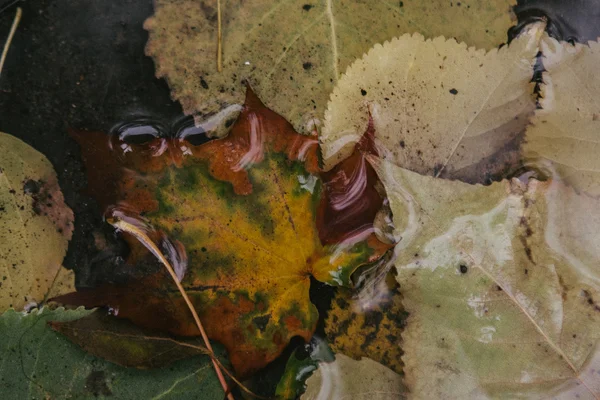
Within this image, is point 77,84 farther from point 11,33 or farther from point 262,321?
point 262,321

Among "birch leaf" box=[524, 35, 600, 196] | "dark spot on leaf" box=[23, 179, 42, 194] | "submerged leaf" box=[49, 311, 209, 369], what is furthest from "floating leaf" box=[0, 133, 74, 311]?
"birch leaf" box=[524, 35, 600, 196]

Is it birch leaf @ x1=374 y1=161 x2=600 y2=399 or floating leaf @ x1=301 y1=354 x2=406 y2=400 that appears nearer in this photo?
birch leaf @ x1=374 y1=161 x2=600 y2=399

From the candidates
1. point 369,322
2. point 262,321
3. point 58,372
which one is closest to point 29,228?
point 58,372

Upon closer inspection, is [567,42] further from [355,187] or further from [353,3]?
[355,187]

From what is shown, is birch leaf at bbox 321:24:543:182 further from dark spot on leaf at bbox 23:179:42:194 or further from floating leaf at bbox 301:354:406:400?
dark spot on leaf at bbox 23:179:42:194

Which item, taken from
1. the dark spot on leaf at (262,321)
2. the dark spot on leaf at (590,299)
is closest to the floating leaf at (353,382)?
the dark spot on leaf at (262,321)

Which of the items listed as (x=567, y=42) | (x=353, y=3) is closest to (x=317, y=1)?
(x=353, y=3)
